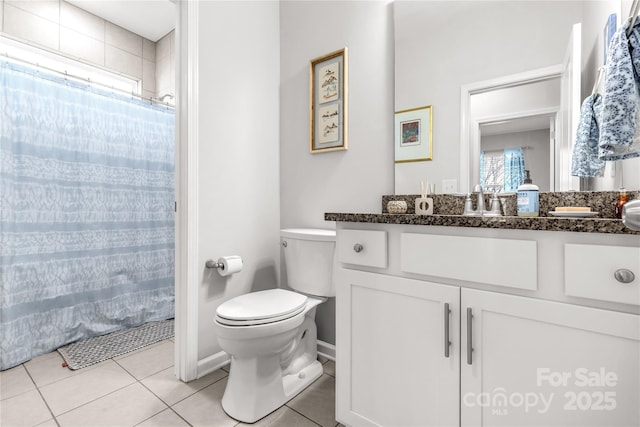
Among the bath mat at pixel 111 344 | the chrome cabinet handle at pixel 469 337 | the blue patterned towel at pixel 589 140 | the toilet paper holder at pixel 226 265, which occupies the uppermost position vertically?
the blue patterned towel at pixel 589 140

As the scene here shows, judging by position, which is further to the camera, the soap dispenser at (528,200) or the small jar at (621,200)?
the soap dispenser at (528,200)

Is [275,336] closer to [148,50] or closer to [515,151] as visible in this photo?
[515,151]

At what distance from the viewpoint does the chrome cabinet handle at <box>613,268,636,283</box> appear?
2.24 ft

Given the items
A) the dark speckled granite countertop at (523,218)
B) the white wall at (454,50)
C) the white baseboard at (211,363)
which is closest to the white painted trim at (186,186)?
the white baseboard at (211,363)

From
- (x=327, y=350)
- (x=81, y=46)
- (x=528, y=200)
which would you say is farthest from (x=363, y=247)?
(x=81, y=46)

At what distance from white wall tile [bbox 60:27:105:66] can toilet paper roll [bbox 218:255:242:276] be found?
7.38 feet

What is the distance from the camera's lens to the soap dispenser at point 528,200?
1.22 metres

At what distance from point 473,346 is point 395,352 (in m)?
0.25

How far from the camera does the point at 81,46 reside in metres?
2.57

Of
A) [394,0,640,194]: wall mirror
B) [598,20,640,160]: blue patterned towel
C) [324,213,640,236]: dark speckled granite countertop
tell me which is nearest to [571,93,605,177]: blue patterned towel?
[394,0,640,194]: wall mirror

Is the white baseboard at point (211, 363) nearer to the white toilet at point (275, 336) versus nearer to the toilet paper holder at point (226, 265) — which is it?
the white toilet at point (275, 336)

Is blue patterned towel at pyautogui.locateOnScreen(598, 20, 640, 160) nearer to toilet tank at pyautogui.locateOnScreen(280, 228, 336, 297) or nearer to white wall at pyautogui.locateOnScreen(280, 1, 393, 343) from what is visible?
white wall at pyautogui.locateOnScreen(280, 1, 393, 343)

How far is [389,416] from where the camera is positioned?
3.51 feet

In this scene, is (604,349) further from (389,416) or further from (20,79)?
(20,79)
